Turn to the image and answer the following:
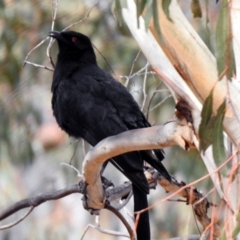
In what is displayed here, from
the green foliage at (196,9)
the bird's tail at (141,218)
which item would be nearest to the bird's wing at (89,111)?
the bird's tail at (141,218)

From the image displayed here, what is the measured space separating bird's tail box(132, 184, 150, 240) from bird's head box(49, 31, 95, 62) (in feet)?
4.11

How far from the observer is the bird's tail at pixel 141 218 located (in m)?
3.52

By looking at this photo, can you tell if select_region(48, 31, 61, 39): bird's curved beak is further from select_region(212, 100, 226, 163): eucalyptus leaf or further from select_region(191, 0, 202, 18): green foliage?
select_region(212, 100, 226, 163): eucalyptus leaf

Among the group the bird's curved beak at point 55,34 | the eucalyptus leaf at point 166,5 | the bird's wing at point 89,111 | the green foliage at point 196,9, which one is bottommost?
the bird's wing at point 89,111

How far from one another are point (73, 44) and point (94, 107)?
27.8 inches

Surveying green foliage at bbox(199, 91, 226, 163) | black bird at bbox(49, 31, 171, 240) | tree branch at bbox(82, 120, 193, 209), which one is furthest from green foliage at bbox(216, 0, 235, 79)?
black bird at bbox(49, 31, 171, 240)

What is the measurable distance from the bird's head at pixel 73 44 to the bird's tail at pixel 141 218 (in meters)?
1.25

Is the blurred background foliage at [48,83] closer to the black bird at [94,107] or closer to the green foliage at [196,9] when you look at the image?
the black bird at [94,107]

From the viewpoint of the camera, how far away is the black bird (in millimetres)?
3516

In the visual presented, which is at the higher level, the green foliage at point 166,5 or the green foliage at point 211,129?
the green foliage at point 166,5

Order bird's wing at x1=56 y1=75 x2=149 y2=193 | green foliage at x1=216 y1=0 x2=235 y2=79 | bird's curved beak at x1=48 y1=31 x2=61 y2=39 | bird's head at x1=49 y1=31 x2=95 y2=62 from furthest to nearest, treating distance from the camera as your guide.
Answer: bird's head at x1=49 y1=31 x2=95 y2=62, bird's curved beak at x1=48 y1=31 x2=61 y2=39, bird's wing at x1=56 y1=75 x2=149 y2=193, green foliage at x1=216 y1=0 x2=235 y2=79

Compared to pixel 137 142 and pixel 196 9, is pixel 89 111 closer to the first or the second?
pixel 196 9

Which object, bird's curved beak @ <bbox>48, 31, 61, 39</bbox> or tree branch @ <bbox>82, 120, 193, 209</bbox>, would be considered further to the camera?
bird's curved beak @ <bbox>48, 31, 61, 39</bbox>

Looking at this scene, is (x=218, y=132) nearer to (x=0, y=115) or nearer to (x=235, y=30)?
(x=235, y=30)
